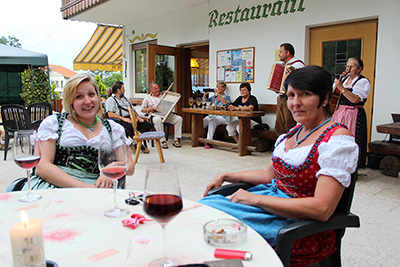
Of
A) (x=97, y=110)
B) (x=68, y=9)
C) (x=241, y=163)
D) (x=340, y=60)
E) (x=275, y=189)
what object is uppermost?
(x=68, y=9)

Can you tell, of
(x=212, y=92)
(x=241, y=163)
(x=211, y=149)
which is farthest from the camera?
(x=212, y=92)

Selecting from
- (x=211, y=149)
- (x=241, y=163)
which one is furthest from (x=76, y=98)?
(x=211, y=149)

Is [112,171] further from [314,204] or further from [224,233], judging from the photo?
[314,204]

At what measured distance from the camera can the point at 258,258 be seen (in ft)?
2.78

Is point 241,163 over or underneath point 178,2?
underneath

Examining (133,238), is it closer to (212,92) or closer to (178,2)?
(212,92)

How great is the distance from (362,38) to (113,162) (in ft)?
16.8

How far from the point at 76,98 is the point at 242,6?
549cm

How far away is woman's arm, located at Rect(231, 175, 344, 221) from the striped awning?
10.4 metres

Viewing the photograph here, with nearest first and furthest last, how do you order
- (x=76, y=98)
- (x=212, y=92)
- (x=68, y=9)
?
(x=76, y=98) → (x=212, y=92) → (x=68, y=9)

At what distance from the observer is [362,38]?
511cm

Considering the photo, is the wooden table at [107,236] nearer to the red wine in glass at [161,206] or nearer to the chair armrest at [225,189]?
the red wine in glass at [161,206]

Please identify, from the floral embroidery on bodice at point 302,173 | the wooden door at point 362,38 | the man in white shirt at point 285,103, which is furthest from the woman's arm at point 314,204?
the wooden door at point 362,38

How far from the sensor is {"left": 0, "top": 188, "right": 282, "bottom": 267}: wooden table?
86 cm
